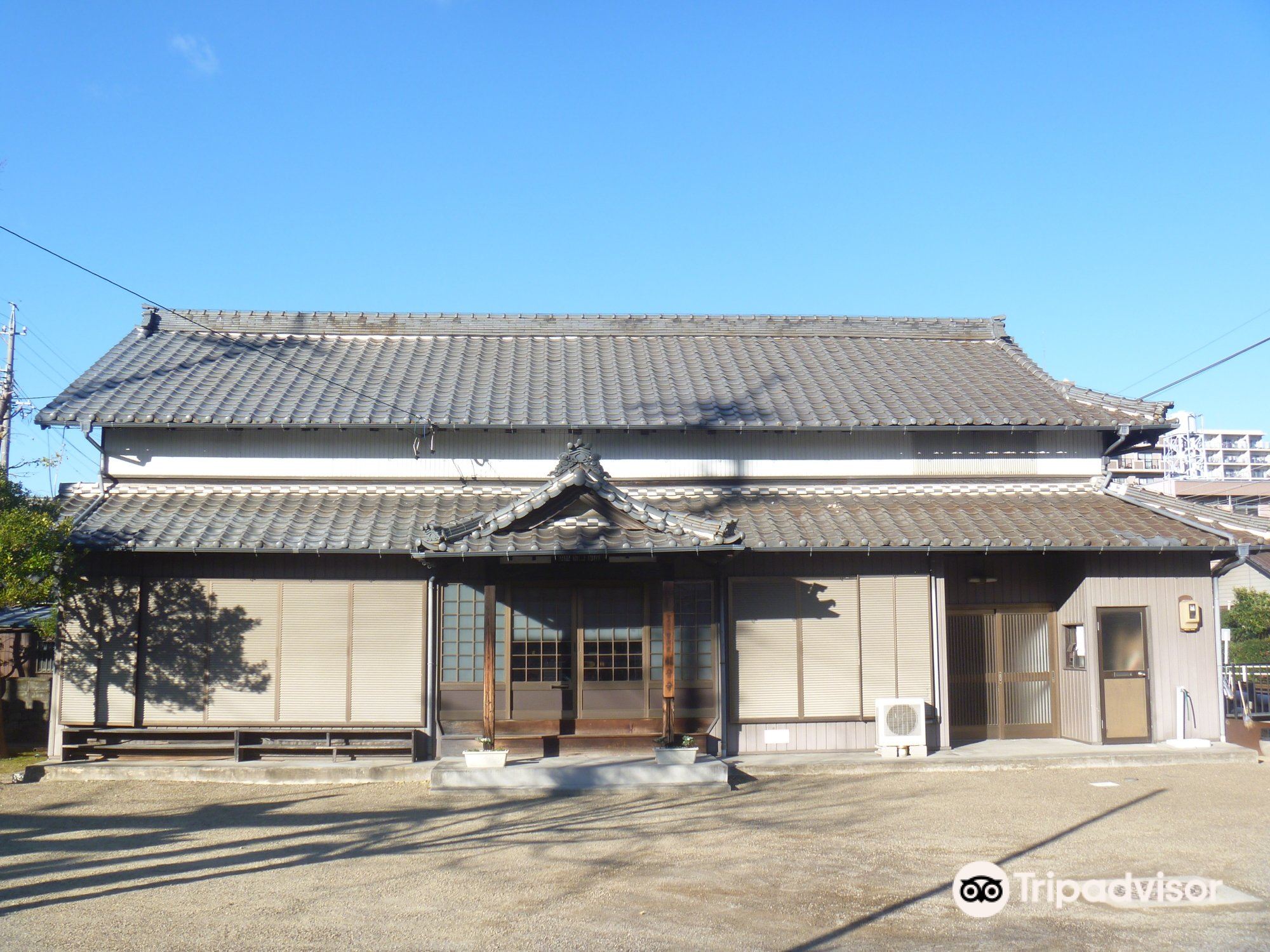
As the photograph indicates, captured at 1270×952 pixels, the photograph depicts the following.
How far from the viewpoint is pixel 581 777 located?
1289 centimetres

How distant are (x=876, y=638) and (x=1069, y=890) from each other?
6.64 meters

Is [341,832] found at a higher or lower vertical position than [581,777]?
lower

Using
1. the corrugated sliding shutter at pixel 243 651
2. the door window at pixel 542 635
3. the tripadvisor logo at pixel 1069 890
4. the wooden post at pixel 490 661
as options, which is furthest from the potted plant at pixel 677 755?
the corrugated sliding shutter at pixel 243 651

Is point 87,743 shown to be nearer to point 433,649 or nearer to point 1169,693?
point 433,649

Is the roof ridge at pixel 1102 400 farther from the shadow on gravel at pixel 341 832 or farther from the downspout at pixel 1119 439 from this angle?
the shadow on gravel at pixel 341 832

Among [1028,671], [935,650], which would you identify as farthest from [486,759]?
[1028,671]

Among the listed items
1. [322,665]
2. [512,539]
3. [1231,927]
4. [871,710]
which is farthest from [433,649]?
[1231,927]

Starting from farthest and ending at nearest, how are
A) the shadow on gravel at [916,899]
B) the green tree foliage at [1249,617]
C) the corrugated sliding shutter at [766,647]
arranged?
the green tree foliage at [1249,617] → the corrugated sliding shutter at [766,647] → the shadow on gravel at [916,899]

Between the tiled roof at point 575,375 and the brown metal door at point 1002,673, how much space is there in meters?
3.09

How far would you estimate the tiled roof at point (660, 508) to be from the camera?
13.4 meters

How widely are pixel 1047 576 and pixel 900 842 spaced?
7584 millimetres

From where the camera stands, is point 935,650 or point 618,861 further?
point 935,650

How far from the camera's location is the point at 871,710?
48.2ft

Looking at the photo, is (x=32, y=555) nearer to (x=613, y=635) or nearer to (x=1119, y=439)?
(x=613, y=635)
